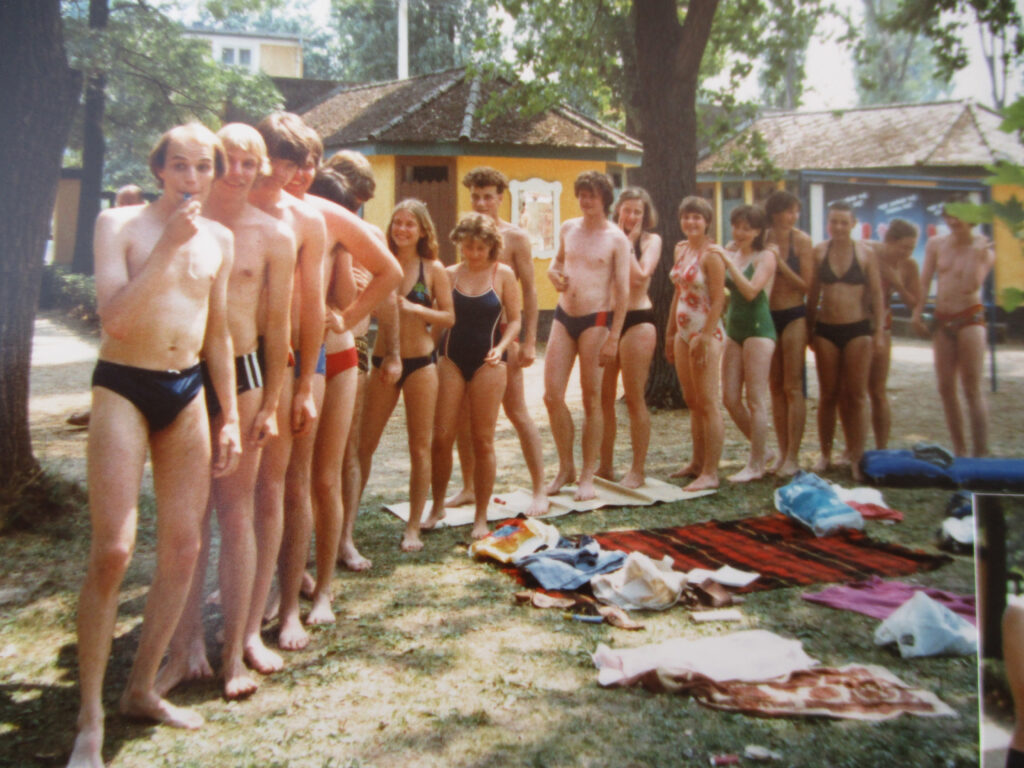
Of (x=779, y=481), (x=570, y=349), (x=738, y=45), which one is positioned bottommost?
(x=779, y=481)

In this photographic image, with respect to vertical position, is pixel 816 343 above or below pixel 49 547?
above

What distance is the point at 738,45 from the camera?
10305 millimetres

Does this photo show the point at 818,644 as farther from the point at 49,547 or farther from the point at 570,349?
the point at 49,547

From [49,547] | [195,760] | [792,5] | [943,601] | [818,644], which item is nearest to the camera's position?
[195,760]

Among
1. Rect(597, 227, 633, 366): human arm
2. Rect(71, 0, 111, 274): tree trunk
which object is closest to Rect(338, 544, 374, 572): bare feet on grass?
Rect(71, 0, 111, 274): tree trunk

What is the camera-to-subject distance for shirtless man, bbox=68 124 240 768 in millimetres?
2541

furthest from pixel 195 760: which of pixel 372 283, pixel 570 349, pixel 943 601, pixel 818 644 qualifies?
pixel 570 349

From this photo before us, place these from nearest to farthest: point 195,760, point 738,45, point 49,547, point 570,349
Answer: point 195,760, point 49,547, point 570,349, point 738,45

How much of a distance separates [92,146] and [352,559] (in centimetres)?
246

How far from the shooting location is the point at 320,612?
12.3 ft

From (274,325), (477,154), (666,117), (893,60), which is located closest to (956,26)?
(893,60)

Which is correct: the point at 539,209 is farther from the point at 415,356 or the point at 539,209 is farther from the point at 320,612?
the point at 320,612

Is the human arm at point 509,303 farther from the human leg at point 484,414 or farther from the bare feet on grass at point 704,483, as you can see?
the bare feet on grass at point 704,483

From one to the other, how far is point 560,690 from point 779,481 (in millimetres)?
3427
